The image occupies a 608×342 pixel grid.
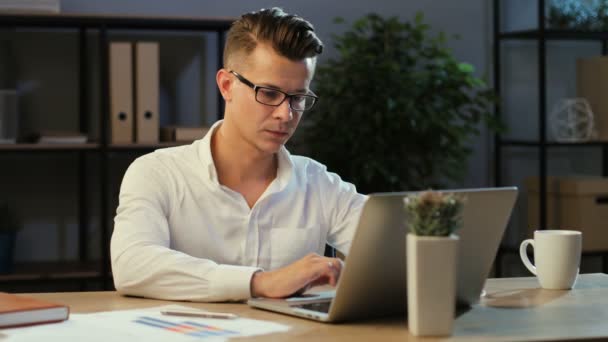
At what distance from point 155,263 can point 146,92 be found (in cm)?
171

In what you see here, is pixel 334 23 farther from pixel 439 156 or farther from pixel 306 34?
pixel 306 34

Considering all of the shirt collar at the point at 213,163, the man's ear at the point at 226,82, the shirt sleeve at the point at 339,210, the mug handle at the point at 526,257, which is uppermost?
the man's ear at the point at 226,82

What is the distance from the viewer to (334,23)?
147 inches

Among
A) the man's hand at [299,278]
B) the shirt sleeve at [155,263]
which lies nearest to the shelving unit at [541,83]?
the shirt sleeve at [155,263]

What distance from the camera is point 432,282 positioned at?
1218 millimetres

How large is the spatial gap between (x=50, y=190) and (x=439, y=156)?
149cm

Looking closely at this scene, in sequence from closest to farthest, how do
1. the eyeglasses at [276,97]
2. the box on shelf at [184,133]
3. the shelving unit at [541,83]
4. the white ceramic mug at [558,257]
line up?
the white ceramic mug at [558,257] < the eyeglasses at [276,97] < the box on shelf at [184,133] < the shelving unit at [541,83]

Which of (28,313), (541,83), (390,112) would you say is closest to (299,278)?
(28,313)

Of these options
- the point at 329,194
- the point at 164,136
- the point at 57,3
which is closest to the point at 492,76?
the point at 164,136

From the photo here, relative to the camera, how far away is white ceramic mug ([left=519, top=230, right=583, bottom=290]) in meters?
1.70

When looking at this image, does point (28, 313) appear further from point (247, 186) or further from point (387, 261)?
point (247, 186)

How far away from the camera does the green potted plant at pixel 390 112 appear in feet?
11.2

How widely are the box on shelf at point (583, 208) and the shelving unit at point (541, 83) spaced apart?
0.17ft

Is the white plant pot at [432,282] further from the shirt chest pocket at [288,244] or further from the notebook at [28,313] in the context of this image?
the shirt chest pocket at [288,244]
